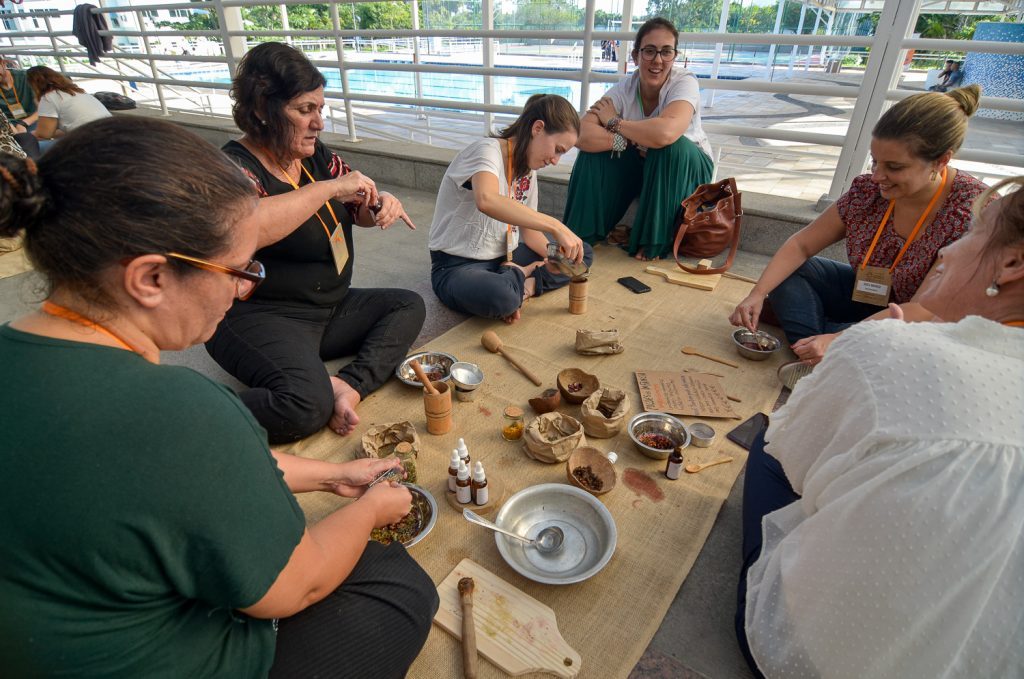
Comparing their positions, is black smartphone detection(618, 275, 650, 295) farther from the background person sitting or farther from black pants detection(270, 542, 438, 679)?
black pants detection(270, 542, 438, 679)

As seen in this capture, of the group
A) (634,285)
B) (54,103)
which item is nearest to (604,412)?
(634,285)

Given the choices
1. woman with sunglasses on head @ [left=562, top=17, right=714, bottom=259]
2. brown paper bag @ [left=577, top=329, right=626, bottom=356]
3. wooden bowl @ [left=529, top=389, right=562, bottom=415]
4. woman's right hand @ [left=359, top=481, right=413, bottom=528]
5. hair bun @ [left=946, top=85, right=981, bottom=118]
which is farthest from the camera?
woman with sunglasses on head @ [left=562, top=17, right=714, bottom=259]

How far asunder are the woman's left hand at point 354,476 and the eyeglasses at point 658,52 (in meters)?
3.08

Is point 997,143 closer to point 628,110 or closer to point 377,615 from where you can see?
point 628,110

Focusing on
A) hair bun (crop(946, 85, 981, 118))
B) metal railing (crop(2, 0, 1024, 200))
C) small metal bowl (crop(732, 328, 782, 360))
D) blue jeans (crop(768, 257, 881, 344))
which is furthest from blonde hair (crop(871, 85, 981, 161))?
metal railing (crop(2, 0, 1024, 200))

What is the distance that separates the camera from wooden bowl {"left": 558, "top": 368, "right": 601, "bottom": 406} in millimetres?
2225

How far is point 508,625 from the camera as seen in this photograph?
4.65 ft

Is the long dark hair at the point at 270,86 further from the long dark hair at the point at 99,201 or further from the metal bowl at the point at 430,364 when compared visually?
the long dark hair at the point at 99,201

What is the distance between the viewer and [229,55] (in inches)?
248

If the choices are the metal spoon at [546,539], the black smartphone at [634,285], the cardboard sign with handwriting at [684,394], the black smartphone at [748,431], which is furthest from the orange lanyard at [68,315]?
the black smartphone at [634,285]

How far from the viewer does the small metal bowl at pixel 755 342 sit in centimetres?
258

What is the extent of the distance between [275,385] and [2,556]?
1.33m

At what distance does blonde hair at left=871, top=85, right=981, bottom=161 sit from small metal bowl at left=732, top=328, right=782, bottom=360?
973mm

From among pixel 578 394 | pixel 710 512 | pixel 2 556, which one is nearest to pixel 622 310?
pixel 578 394
